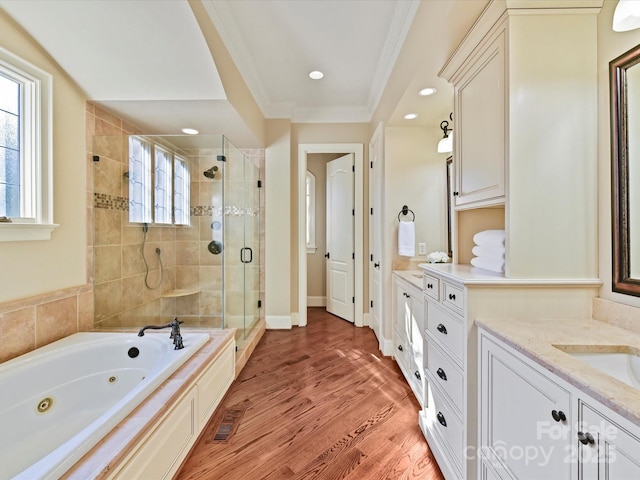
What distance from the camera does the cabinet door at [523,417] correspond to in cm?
78

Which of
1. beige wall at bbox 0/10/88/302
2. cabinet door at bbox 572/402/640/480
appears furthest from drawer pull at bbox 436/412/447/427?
beige wall at bbox 0/10/88/302

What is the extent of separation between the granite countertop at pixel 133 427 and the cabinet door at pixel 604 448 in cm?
137

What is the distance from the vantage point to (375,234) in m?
3.13

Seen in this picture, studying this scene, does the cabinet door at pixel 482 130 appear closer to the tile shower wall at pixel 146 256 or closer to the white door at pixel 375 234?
the white door at pixel 375 234

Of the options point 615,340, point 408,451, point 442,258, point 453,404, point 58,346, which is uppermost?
point 442,258

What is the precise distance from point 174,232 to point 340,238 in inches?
81.5

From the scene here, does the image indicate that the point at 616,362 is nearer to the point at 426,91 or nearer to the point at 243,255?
the point at 426,91

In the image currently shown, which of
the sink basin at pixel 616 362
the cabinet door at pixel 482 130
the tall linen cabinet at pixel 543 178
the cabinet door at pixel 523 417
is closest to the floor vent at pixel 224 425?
the tall linen cabinet at pixel 543 178

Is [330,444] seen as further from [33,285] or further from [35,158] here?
[35,158]

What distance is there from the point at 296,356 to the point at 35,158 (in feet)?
8.01

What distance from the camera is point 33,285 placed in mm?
1618

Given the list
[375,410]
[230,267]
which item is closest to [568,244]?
[375,410]

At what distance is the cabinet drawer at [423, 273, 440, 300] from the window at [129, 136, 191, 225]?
2404 millimetres

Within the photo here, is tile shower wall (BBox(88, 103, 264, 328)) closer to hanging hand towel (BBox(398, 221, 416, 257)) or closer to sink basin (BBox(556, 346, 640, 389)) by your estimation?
hanging hand towel (BBox(398, 221, 416, 257))
